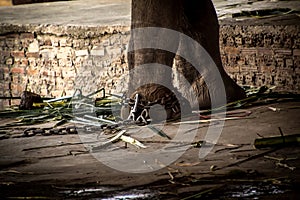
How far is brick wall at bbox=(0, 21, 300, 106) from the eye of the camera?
18.3 feet

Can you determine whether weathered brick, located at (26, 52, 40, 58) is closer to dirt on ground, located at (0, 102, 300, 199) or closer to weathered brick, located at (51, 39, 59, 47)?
weathered brick, located at (51, 39, 59, 47)

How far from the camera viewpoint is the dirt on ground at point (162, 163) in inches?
121

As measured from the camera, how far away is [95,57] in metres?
6.44

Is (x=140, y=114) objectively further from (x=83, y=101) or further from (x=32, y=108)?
(x=32, y=108)

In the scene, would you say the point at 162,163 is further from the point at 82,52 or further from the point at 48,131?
the point at 82,52

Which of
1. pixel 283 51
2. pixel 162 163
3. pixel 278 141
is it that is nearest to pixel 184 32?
pixel 283 51

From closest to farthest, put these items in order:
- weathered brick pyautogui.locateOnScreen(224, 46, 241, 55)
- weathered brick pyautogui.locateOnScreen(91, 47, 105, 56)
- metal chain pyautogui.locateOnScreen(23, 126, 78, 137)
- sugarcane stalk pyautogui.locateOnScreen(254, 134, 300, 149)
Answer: sugarcane stalk pyautogui.locateOnScreen(254, 134, 300, 149)
metal chain pyautogui.locateOnScreen(23, 126, 78, 137)
weathered brick pyautogui.locateOnScreen(224, 46, 241, 55)
weathered brick pyautogui.locateOnScreen(91, 47, 105, 56)

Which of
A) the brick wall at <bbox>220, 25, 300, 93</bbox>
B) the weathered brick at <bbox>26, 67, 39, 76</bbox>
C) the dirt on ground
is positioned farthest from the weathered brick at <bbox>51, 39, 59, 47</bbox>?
the dirt on ground

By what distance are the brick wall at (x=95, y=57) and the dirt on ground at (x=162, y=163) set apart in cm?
93

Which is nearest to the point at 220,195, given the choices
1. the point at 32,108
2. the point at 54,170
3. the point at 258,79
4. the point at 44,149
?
the point at 54,170

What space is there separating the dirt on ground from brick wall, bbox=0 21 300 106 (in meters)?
0.93

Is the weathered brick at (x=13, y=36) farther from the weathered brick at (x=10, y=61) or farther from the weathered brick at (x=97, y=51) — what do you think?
the weathered brick at (x=97, y=51)

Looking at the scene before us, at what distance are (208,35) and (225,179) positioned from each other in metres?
1.87

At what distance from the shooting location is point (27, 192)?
3.18 m
